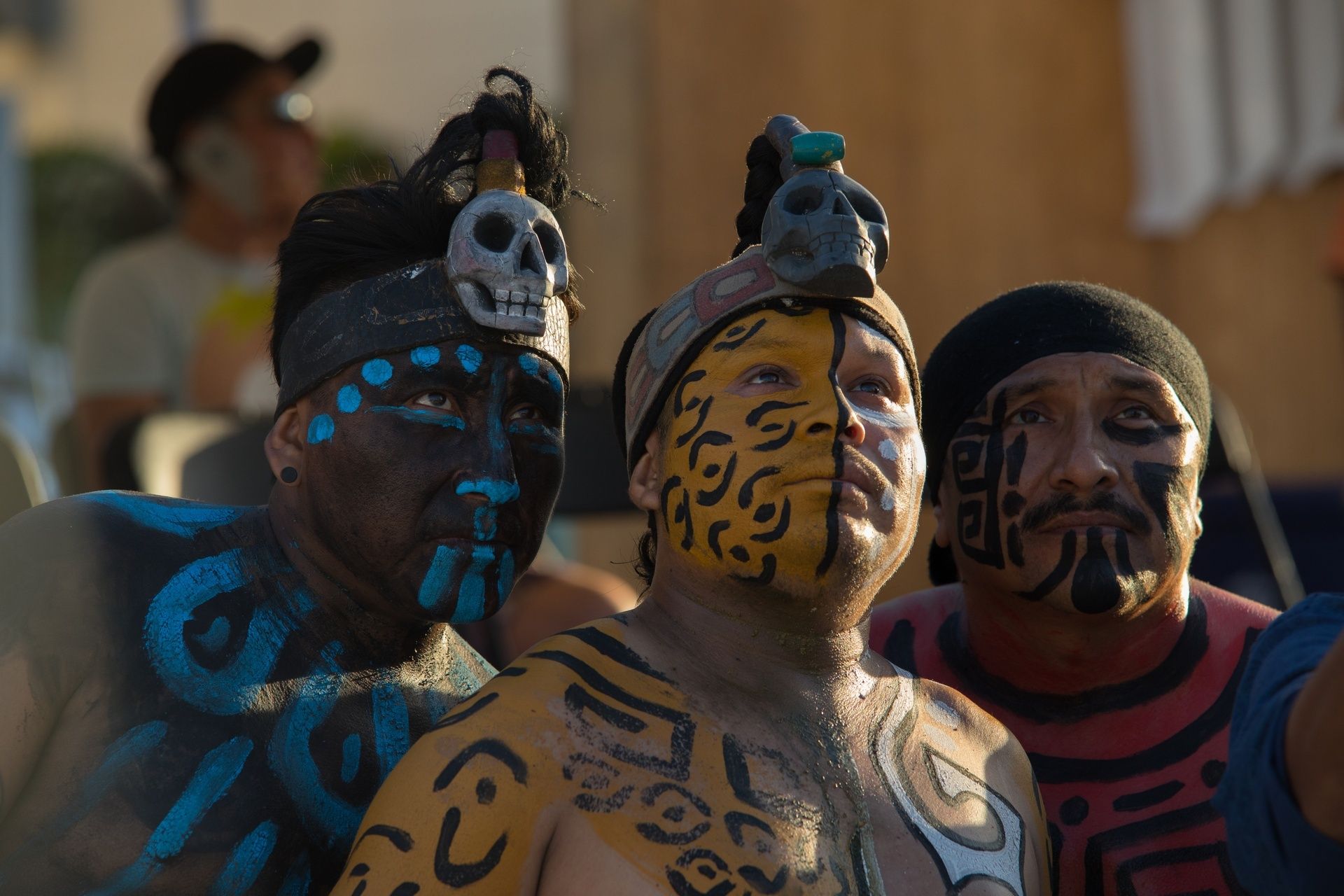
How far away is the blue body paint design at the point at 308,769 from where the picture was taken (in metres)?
2.42

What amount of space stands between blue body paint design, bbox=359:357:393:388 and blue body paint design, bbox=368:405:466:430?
0.13ft

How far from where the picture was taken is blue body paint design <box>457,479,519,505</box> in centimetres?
253

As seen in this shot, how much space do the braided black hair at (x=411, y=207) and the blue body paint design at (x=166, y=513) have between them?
34 centimetres

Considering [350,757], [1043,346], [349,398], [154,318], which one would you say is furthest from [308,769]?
[154,318]

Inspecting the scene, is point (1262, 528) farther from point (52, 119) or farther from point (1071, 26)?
point (52, 119)

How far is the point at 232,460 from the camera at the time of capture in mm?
4082

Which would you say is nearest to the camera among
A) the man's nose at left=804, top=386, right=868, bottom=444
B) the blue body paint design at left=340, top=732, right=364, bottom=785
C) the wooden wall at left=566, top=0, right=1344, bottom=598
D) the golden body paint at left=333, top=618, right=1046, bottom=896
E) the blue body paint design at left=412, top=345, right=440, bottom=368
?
the golden body paint at left=333, top=618, right=1046, bottom=896

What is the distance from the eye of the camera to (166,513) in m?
2.60

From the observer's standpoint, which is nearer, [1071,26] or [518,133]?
[518,133]

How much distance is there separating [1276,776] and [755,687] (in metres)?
0.81

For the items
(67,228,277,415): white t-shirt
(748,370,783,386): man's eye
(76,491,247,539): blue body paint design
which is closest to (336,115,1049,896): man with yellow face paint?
(748,370,783,386): man's eye

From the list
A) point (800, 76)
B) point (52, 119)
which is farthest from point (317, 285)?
point (52, 119)

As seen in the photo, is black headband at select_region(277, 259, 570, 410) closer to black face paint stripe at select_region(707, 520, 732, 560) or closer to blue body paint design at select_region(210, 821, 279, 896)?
black face paint stripe at select_region(707, 520, 732, 560)

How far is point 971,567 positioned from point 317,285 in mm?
1262
